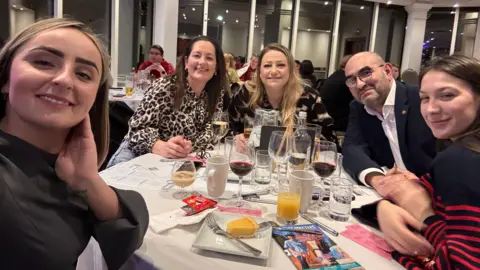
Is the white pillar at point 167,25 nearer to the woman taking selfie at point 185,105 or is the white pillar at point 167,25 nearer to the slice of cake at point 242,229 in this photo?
the woman taking selfie at point 185,105

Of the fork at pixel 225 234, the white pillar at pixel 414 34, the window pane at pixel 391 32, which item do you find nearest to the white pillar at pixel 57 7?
the fork at pixel 225 234

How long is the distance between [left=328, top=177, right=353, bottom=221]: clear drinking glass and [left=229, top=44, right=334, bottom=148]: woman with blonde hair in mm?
1246

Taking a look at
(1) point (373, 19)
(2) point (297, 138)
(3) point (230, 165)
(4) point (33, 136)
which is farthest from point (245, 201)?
(1) point (373, 19)

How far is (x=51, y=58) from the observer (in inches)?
32.9

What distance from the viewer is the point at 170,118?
2.21 m

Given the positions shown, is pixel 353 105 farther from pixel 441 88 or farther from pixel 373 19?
pixel 373 19

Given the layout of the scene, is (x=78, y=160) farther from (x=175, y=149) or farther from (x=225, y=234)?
(x=175, y=149)

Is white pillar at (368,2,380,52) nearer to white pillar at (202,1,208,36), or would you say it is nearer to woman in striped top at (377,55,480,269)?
white pillar at (202,1,208,36)

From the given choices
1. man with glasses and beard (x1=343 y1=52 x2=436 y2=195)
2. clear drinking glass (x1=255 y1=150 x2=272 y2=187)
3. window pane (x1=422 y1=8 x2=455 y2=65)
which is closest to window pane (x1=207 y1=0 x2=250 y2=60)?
window pane (x1=422 y1=8 x2=455 y2=65)

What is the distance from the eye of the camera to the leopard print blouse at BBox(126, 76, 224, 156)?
2133 mm

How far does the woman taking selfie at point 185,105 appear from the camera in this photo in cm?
206

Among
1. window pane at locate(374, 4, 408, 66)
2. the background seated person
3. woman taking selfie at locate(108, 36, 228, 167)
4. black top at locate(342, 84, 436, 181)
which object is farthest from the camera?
window pane at locate(374, 4, 408, 66)

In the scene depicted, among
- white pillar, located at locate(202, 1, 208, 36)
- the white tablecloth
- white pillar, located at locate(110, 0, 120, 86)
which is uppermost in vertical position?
white pillar, located at locate(202, 1, 208, 36)

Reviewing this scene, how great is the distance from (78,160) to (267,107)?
178 cm
